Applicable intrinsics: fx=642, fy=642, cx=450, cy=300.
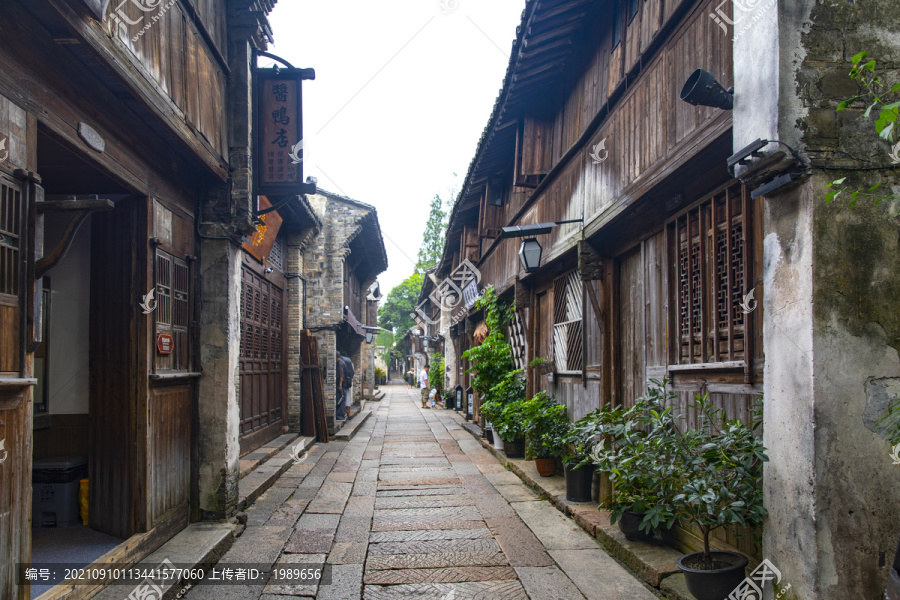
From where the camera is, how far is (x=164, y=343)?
17.9 feet

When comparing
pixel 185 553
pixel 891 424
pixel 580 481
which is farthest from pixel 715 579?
pixel 185 553

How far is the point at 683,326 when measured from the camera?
17.9 ft

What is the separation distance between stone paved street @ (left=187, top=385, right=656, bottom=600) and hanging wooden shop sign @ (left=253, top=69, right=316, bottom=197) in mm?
3593

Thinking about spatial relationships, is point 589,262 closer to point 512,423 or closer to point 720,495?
point 512,423

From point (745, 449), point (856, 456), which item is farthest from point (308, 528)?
point (856, 456)

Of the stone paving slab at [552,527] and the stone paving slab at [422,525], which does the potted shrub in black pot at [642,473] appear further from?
the stone paving slab at [422,525]

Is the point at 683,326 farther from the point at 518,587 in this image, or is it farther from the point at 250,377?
the point at 250,377

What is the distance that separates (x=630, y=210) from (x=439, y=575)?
3591 mm

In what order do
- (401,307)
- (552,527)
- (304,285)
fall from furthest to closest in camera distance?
(401,307)
(304,285)
(552,527)

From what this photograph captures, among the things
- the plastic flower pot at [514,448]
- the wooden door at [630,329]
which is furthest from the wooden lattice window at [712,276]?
the plastic flower pot at [514,448]

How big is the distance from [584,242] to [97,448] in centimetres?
522

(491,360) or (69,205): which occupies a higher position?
(69,205)

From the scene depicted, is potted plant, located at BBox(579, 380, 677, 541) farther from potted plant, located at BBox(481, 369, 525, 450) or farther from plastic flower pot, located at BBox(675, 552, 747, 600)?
potted plant, located at BBox(481, 369, 525, 450)

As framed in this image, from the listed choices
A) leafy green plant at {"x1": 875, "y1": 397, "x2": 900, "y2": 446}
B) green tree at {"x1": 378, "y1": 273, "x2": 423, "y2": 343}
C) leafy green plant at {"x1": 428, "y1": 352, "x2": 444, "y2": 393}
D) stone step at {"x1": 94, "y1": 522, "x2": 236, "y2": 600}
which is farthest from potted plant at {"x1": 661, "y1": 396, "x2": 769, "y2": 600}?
green tree at {"x1": 378, "y1": 273, "x2": 423, "y2": 343}
